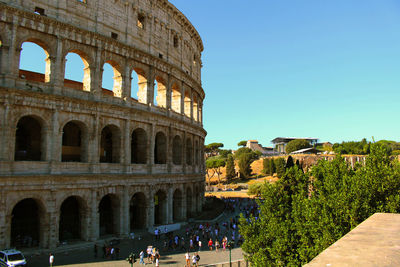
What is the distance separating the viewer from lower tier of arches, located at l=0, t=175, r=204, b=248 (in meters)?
19.0

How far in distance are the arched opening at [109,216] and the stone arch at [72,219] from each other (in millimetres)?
1939

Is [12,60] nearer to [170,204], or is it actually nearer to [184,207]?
[170,204]

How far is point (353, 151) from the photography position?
292 ft

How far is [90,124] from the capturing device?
2245 centimetres

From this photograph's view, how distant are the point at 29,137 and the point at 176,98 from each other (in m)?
14.4

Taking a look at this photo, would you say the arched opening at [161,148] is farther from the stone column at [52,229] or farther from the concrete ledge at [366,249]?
the concrete ledge at [366,249]

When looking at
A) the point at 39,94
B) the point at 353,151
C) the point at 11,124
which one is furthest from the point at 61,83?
the point at 353,151

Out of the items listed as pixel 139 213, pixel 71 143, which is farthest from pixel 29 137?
pixel 139 213

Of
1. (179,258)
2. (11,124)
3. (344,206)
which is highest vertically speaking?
(11,124)

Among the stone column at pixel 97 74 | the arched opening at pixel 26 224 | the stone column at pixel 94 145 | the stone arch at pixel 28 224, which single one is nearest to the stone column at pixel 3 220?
the stone arch at pixel 28 224

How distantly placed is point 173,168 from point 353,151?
247 ft

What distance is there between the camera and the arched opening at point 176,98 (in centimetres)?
3195

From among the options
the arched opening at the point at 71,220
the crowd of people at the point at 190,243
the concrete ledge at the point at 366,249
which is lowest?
the crowd of people at the point at 190,243

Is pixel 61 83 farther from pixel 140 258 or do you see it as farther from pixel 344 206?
pixel 344 206
